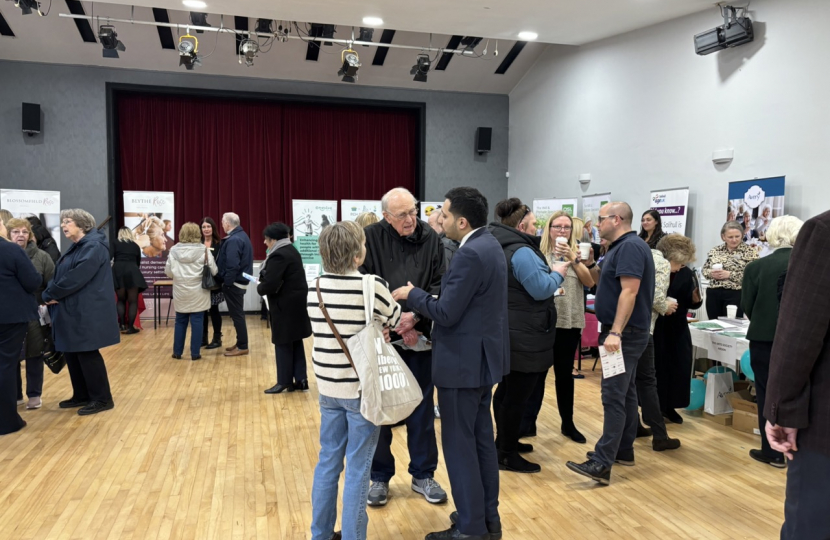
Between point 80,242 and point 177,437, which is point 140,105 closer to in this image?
point 80,242

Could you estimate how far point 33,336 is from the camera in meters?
4.30

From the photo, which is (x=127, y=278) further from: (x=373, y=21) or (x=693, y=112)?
(x=693, y=112)

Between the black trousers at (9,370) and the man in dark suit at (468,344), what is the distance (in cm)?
309

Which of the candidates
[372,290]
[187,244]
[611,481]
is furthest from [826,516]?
[187,244]

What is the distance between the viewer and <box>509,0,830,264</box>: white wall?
5230mm

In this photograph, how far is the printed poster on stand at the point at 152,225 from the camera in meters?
9.21

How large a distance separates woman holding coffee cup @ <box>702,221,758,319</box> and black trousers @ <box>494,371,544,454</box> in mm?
2905

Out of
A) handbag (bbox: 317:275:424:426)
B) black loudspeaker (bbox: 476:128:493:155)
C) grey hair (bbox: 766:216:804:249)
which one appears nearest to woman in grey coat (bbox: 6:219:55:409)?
handbag (bbox: 317:275:424:426)

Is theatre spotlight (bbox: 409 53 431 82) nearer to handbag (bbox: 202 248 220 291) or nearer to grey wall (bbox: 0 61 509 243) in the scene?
grey wall (bbox: 0 61 509 243)

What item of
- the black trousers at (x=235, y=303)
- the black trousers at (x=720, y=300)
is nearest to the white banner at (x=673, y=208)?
the black trousers at (x=720, y=300)

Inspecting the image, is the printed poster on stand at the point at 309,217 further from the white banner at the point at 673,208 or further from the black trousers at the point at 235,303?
the white banner at the point at 673,208

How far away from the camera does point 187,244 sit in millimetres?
6398

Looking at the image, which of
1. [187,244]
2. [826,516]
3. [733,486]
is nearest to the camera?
[826,516]

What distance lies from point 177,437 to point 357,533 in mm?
2224
